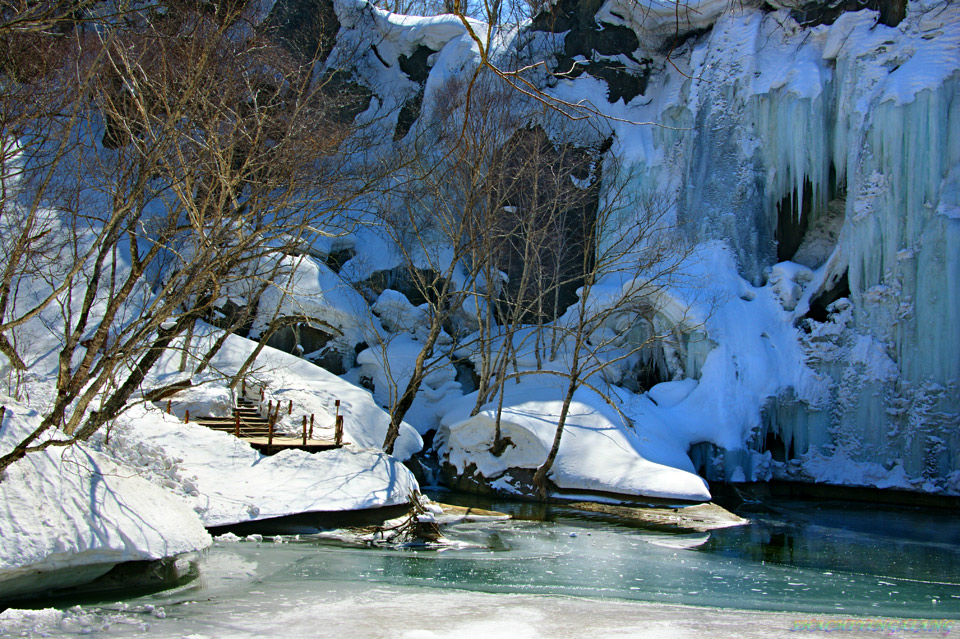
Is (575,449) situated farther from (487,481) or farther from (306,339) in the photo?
(306,339)

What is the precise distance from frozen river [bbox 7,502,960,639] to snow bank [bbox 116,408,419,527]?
1.69ft

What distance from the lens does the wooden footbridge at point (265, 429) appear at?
42.0ft

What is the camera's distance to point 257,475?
34.2 feet

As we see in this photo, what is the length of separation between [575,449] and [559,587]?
7.81m

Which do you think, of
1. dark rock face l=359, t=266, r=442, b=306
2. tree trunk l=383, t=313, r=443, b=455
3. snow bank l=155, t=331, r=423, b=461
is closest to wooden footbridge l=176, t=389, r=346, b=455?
snow bank l=155, t=331, r=423, b=461

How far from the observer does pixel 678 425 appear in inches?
670

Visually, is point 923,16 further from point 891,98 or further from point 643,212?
point 643,212

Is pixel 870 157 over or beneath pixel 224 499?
over

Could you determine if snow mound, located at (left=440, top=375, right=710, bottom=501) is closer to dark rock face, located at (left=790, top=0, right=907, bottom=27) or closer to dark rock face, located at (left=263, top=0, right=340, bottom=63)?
dark rock face, located at (left=790, top=0, right=907, bottom=27)

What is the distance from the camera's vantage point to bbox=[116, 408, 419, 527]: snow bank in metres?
9.52

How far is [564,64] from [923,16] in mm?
9978

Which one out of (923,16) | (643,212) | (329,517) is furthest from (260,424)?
(923,16)

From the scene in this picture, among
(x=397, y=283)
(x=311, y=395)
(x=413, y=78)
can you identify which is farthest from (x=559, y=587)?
(x=413, y=78)

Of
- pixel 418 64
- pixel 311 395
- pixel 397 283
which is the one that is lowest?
pixel 311 395
